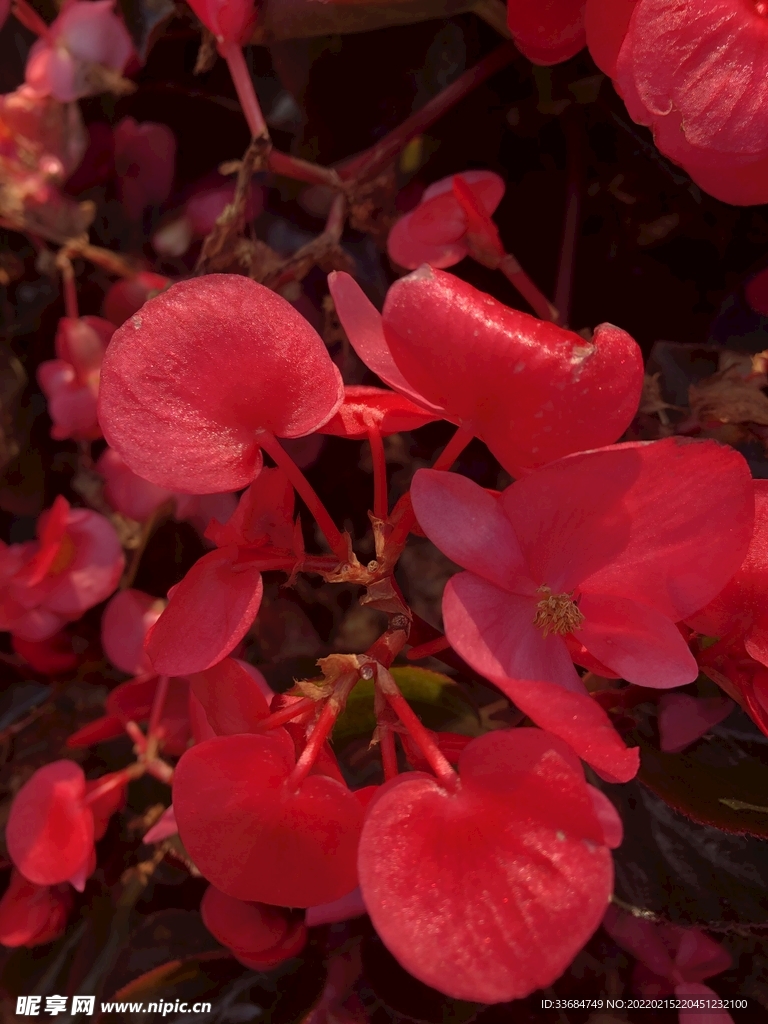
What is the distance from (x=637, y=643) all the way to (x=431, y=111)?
1.27ft

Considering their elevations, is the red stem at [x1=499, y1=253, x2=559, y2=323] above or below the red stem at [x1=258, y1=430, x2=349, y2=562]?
above

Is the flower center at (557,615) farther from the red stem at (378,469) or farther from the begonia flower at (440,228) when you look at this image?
the begonia flower at (440,228)

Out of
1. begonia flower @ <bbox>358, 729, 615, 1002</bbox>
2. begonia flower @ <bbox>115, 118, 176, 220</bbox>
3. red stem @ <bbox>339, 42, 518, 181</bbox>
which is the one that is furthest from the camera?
begonia flower @ <bbox>115, 118, 176, 220</bbox>

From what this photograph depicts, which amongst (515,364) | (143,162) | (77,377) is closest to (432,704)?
(515,364)

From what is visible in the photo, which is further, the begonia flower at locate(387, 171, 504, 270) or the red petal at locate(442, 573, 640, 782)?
the begonia flower at locate(387, 171, 504, 270)

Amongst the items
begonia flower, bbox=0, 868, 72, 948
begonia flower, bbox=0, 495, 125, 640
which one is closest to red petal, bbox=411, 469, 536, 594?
begonia flower, bbox=0, 495, 125, 640

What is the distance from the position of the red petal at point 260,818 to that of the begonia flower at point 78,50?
1.77 feet

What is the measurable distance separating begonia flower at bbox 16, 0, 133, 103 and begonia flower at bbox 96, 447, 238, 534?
28cm

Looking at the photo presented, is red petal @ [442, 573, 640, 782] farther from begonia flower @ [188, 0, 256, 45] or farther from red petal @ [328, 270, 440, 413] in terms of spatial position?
begonia flower @ [188, 0, 256, 45]

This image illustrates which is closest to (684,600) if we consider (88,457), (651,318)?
(651,318)

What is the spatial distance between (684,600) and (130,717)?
Result: 0.40m

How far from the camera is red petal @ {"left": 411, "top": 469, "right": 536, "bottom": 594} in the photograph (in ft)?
0.85

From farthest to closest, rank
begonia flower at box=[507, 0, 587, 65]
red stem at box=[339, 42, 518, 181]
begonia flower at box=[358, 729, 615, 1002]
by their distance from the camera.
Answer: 1. red stem at box=[339, 42, 518, 181]
2. begonia flower at box=[507, 0, 587, 65]
3. begonia flower at box=[358, 729, 615, 1002]

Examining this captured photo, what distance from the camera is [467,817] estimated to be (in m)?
0.26
